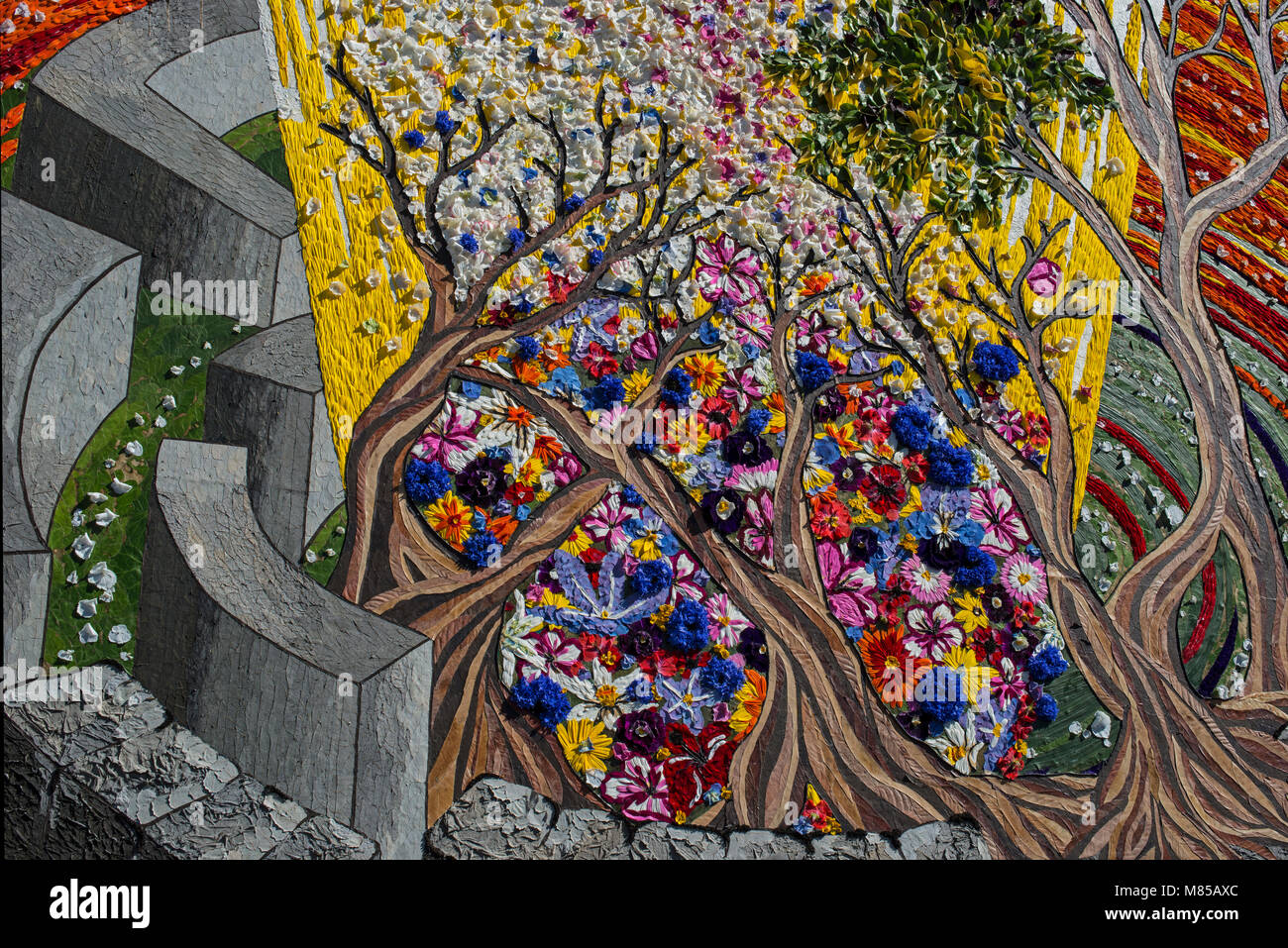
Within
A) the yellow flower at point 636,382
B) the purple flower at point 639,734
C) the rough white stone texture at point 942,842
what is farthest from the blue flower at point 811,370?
the rough white stone texture at point 942,842

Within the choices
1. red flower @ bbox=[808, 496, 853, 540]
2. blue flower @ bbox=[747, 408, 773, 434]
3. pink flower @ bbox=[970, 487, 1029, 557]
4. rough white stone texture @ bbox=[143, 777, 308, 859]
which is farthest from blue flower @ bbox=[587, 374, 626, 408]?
rough white stone texture @ bbox=[143, 777, 308, 859]

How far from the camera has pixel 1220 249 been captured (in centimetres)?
233

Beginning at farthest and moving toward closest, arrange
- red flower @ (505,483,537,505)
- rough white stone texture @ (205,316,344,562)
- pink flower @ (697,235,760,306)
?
pink flower @ (697,235,760,306) → red flower @ (505,483,537,505) → rough white stone texture @ (205,316,344,562)

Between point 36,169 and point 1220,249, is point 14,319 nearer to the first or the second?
point 36,169

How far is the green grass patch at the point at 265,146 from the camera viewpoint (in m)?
2.03

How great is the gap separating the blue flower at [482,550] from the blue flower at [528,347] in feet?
1.55

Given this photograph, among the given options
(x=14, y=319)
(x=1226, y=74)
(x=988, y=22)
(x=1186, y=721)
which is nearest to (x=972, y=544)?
(x=1186, y=721)

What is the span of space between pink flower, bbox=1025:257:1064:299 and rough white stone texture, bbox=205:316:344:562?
198cm

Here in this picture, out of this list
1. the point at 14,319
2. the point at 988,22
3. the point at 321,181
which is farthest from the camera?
the point at 988,22

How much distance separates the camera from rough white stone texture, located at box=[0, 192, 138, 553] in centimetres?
187

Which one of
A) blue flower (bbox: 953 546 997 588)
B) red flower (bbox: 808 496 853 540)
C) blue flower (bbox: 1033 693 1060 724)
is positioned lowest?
blue flower (bbox: 1033 693 1060 724)

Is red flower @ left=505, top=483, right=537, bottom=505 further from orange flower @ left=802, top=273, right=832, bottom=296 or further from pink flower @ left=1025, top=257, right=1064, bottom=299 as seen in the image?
pink flower @ left=1025, top=257, right=1064, bottom=299

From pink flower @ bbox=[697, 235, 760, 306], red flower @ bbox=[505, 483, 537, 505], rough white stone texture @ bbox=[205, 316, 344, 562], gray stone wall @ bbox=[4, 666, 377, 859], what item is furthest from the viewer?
pink flower @ bbox=[697, 235, 760, 306]
